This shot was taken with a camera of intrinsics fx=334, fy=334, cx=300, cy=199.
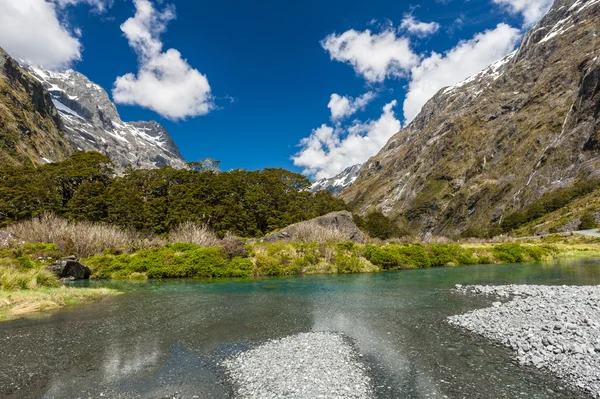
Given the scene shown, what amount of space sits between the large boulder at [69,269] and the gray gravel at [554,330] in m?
40.1

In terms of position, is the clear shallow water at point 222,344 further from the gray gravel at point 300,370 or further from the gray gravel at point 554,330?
the gray gravel at point 554,330

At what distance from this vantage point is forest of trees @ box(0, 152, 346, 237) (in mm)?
63906

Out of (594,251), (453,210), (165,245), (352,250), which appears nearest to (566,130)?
(453,210)

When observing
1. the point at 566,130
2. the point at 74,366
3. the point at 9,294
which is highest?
the point at 566,130

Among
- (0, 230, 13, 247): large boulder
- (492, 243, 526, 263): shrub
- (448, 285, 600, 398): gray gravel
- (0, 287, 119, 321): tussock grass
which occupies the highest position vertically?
(0, 230, 13, 247): large boulder

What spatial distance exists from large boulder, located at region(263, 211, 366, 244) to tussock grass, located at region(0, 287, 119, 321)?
35129 millimetres

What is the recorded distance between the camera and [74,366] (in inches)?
505

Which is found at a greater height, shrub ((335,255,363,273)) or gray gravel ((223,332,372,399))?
shrub ((335,255,363,273))

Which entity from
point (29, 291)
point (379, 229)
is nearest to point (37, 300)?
point (29, 291)

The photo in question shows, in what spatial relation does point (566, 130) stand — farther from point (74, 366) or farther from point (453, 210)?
point (74, 366)

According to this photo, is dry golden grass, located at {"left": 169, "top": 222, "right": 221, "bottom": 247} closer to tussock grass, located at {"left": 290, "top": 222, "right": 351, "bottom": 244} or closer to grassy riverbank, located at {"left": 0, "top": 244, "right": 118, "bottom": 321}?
tussock grass, located at {"left": 290, "top": 222, "right": 351, "bottom": 244}

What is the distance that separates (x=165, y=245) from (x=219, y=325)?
33.3 metres

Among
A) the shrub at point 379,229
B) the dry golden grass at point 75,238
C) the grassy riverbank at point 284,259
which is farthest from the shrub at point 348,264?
the shrub at point 379,229

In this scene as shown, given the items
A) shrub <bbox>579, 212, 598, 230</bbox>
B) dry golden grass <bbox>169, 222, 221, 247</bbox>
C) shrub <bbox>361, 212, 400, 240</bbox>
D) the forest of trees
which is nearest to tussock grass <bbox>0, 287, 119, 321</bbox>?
dry golden grass <bbox>169, 222, 221, 247</bbox>
